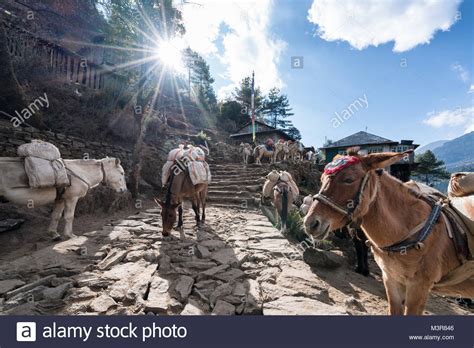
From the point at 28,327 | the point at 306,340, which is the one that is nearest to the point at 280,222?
the point at 306,340

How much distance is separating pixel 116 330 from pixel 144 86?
39.5 ft

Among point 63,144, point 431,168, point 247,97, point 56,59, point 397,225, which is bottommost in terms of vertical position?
point 397,225

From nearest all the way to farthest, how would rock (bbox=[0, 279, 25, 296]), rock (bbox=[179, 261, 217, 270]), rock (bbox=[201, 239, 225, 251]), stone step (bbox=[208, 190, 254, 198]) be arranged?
1. rock (bbox=[0, 279, 25, 296])
2. rock (bbox=[179, 261, 217, 270])
3. rock (bbox=[201, 239, 225, 251])
4. stone step (bbox=[208, 190, 254, 198])

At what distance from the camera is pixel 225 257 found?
3984 millimetres

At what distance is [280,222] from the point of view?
21.3ft

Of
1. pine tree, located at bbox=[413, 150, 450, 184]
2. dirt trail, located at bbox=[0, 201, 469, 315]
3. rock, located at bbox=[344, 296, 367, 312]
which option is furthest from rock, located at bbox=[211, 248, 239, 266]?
pine tree, located at bbox=[413, 150, 450, 184]

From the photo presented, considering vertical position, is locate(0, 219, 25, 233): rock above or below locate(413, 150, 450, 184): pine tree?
below

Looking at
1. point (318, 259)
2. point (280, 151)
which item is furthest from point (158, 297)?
point (280, 151)

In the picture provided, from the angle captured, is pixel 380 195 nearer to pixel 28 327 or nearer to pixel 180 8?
pixel 28 327

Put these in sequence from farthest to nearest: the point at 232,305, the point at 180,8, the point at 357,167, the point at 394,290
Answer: the point at 180,8
the point at 232,305
the point at 394,290
the point at 357,167

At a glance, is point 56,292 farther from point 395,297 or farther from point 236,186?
point 236,186

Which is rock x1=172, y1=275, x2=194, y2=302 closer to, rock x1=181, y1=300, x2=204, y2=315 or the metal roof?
rock x1=181, y1=300, x2=204, y2=315

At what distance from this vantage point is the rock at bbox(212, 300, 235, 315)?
240cm

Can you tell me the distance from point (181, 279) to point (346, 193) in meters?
2.48
